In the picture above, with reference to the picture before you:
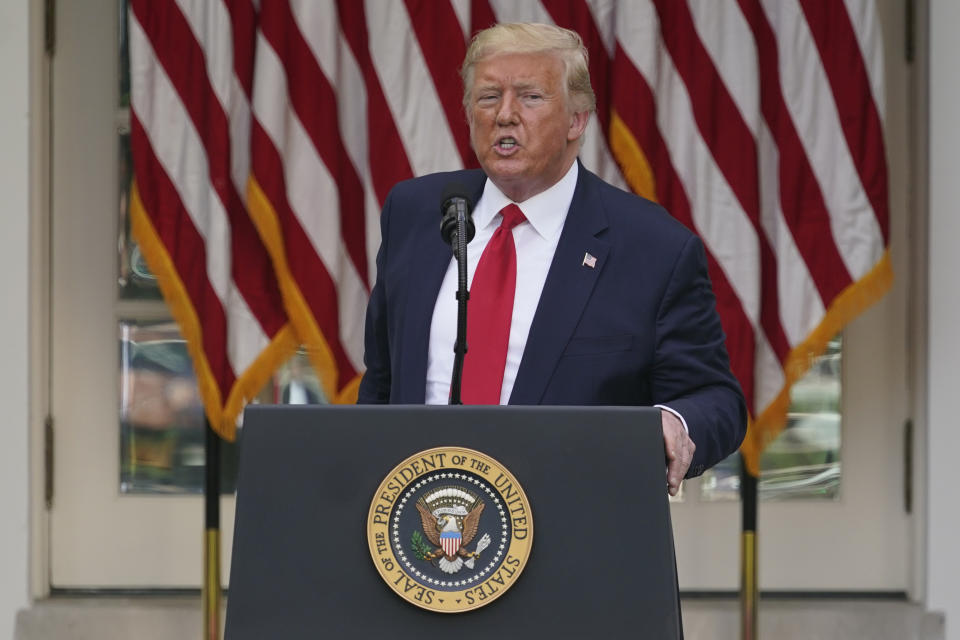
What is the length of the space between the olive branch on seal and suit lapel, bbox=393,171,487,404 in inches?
17.6

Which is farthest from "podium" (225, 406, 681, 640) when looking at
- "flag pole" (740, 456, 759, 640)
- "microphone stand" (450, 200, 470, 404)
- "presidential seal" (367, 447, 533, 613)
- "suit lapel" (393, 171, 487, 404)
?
"flag pole" (740, 456, 759, 640)

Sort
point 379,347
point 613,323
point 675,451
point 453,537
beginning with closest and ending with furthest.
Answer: point 453,537 < point 675,451 < point 613,323 < point 379,347

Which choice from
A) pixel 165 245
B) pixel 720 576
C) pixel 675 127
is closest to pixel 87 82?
pixel 165 245

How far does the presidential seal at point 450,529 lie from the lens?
1.02m

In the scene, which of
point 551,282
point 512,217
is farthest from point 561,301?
point 512,217

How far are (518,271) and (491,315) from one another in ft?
0.24

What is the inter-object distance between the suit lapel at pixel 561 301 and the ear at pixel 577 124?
0.11 m

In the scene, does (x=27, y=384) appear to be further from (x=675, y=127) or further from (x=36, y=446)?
(x=675, y=127)

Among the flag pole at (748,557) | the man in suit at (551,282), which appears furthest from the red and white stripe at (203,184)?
the man in suit at (551,282)

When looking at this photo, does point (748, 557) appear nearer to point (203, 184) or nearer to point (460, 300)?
point (203, 184)

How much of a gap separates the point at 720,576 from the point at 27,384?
5.74 ft

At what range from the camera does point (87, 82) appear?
9.81 feet

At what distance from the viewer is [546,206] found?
5.03 feet

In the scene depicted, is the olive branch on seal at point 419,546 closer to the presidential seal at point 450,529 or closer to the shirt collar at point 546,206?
the presidential seal at point 450,529
